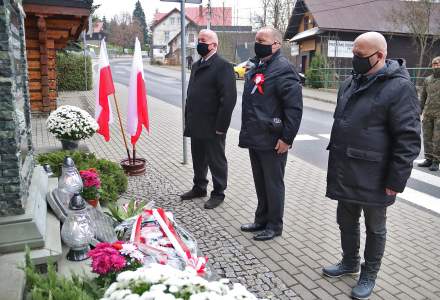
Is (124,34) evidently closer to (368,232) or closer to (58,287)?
(368,232)

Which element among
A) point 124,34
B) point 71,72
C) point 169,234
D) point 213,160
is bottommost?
point 169,234

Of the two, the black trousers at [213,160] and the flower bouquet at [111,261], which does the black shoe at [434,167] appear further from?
the flower bouquet at [111,261]

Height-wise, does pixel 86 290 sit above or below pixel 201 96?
below

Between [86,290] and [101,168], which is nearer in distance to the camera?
[86,290]

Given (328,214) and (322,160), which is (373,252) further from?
(322,160)

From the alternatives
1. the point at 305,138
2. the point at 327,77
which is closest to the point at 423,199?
the point at 305,138

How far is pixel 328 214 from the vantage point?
5.21 meters

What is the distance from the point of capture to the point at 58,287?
7.58 feet

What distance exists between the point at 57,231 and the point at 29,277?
845 mm

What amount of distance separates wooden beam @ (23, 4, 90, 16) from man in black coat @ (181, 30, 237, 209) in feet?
21.1

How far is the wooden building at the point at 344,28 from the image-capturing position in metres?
29.1

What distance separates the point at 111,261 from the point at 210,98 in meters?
2.87

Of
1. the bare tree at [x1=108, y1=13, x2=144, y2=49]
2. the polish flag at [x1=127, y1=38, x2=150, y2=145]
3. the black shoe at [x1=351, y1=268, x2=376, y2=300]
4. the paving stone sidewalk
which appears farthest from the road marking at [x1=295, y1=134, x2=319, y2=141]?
the bare tree at [x1=108, y1=13, x2=144, y2=49]

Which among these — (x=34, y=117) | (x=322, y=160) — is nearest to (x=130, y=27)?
(x=34, y=117)
